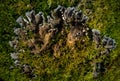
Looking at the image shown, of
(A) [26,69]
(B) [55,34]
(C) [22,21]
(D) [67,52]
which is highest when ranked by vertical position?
(C) [22,21]

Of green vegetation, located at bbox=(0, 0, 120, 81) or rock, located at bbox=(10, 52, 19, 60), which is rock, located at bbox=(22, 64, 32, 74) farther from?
rock, located at bbox=(10, 52, 19, 60)

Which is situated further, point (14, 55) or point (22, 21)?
point (14, 55)

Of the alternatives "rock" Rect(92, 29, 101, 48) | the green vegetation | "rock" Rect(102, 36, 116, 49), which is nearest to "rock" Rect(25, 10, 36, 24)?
the green vegetation

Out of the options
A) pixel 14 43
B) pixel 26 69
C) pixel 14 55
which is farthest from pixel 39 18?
pixel 26 69

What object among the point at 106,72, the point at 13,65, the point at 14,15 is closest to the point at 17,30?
the point at 14,15

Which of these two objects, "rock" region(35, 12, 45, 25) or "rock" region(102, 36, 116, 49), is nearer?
"rock" region(35, 12, 45, 25)

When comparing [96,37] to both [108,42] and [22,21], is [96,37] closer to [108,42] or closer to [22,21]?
[108,42]

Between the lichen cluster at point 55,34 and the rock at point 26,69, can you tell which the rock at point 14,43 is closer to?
the lichen cluster at point 55,34
